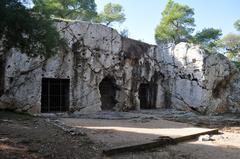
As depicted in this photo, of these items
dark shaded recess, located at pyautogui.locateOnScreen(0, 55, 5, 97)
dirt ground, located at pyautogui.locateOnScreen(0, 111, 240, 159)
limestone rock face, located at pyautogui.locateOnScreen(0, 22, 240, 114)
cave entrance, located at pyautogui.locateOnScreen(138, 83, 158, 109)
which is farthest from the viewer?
cave entrance, located at pyautogui.locateOnScreen(138, 83, 158, 109)

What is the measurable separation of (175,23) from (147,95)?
12.1 m

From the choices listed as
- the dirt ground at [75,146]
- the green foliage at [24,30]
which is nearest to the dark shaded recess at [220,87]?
the dirt ground at [75,146]

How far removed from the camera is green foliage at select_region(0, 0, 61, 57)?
214 inches

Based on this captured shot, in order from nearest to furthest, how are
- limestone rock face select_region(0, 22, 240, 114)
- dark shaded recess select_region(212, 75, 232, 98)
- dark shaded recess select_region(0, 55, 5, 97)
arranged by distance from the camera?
dark shaded recess select_region(0, 55, 5, 97), limestone rock face select_region(0, 22, 240, 114), dark shaded recess select_region(212, 75, 232, 98)

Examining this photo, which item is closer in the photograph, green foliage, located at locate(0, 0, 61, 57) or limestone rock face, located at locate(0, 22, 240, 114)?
green foliage, located at locate(0, 0, 61, 57)

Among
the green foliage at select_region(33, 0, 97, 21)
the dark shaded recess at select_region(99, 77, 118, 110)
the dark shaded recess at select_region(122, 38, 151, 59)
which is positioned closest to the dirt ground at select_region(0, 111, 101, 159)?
the dark shaded recess at select_region(99, 77, 118, 110)

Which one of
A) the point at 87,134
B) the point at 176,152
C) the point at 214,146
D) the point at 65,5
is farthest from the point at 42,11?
the point at 65,5

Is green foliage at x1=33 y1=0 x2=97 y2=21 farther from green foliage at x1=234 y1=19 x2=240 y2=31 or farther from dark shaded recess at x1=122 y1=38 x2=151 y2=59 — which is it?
green foliage at x1=234 y1=19 x2=240 y2=31

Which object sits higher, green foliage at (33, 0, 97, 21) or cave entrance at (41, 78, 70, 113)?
green foliage at (33, 0, 97, 21)

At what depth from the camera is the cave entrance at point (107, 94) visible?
14688 mm

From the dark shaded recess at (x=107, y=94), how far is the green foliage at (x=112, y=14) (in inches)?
557

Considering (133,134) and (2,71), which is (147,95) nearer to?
(2,71)

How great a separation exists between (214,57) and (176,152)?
10968 millimetres

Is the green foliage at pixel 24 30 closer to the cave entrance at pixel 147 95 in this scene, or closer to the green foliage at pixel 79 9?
the cave entrance at pixel 147 95
